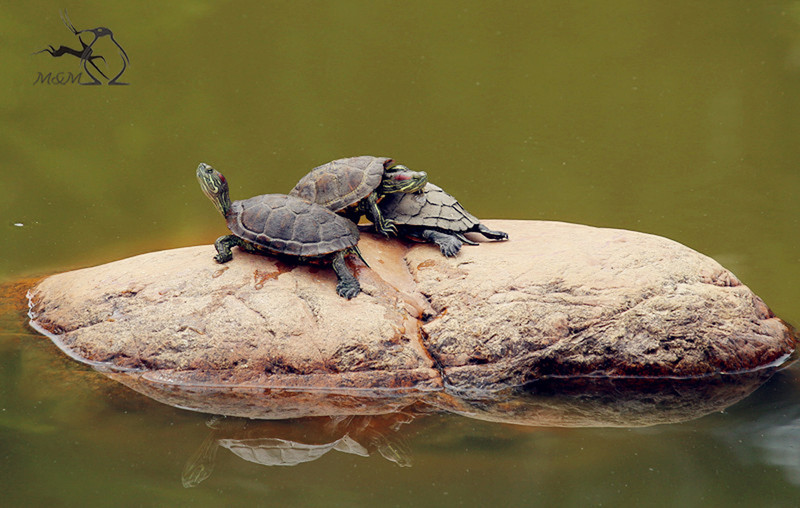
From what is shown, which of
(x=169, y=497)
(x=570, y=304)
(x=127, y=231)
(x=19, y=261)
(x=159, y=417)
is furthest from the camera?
(x=127, y=231)

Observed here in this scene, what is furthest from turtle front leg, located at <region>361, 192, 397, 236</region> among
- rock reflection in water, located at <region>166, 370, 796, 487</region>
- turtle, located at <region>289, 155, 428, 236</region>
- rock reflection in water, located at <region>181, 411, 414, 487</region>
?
rock reflection in water, located at <region>181, 411, 414, 487</region>

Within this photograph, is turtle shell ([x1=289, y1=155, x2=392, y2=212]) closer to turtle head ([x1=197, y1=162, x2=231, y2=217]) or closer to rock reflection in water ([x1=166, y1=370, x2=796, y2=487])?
turtle head ([x1=197, y1=162, x2=231, y2=217])

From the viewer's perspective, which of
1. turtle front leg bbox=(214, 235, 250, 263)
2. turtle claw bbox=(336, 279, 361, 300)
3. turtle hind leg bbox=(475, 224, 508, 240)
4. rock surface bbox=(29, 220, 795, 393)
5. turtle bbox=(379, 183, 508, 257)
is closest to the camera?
rock surface bbox=(29, 220, 795, 393)

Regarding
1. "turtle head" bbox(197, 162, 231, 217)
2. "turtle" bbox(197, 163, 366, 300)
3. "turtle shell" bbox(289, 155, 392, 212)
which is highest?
"turtle shell" bbox(289, 155, 392, 212)

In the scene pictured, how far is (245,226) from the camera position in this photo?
4.30 meters

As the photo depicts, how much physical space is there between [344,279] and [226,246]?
79cm

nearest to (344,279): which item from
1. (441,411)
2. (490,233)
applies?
(441,411)

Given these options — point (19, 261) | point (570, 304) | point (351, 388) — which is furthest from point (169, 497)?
point (19, 261)

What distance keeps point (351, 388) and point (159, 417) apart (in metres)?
1.02

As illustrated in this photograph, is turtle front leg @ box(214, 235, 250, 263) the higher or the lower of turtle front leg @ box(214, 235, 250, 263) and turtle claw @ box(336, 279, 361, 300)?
the higher

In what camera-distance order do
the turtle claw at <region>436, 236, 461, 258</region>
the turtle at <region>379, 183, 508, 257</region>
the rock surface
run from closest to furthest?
the rock surface < the turtle claw at <region>436, 236, 461, 258</region> < the turtle at <region>379, 183, 508, 257</region>

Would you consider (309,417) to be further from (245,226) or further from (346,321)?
(245,226)

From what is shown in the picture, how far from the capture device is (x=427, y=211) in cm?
480

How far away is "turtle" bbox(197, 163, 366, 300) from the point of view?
422 centimetres
